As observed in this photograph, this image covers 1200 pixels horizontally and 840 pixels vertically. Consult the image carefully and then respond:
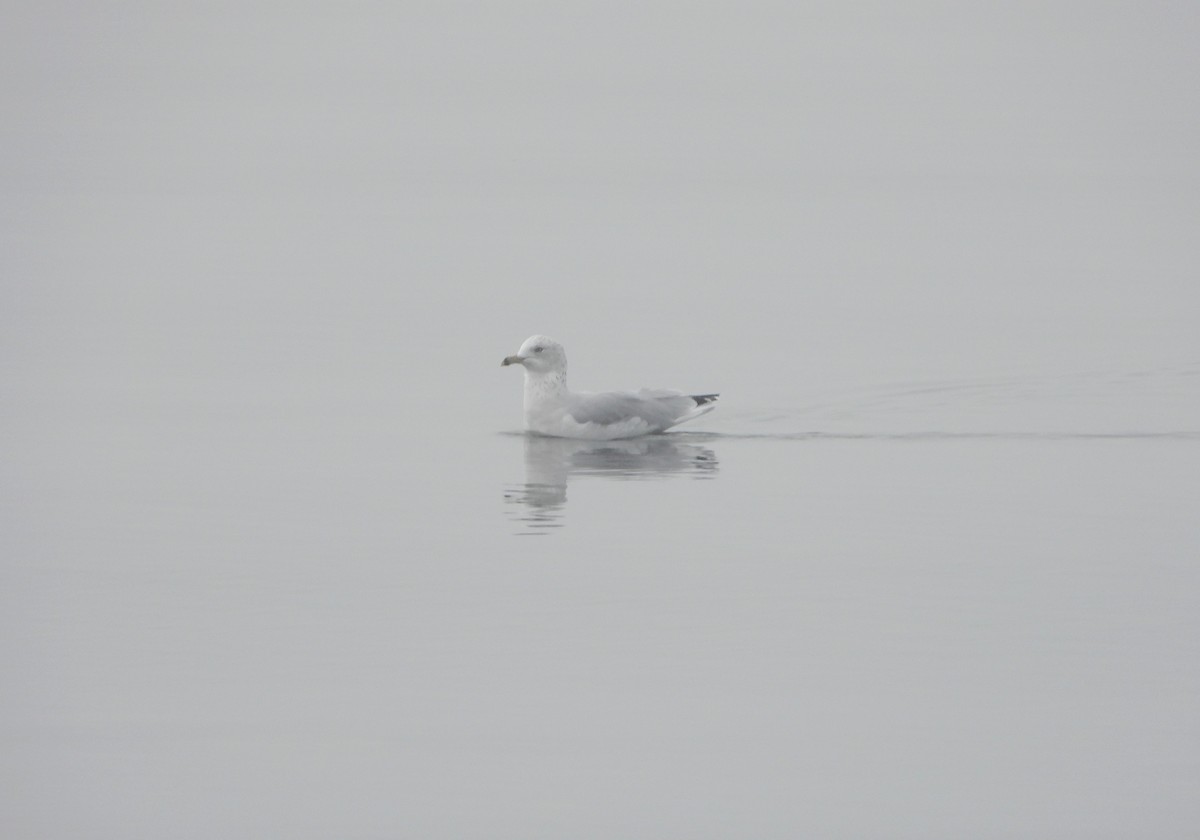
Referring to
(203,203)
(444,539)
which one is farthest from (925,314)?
(203,203)

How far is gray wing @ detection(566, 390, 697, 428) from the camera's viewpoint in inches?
755

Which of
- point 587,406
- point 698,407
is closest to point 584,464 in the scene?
point 587,406

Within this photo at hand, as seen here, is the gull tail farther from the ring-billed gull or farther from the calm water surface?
the calm water surface

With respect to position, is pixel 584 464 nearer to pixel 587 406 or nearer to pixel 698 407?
pixel 587 406

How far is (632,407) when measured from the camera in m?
19.2

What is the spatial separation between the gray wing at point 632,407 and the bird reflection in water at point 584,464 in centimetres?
22

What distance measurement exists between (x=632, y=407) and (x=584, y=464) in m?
1.46

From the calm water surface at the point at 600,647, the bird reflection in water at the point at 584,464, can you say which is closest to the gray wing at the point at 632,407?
the bird reflection in water at the point at 584,464

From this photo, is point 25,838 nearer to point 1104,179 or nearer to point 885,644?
point 885,644

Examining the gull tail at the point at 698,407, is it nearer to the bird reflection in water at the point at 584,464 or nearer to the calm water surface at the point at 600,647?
the bird reflection in water at the point at 584,464

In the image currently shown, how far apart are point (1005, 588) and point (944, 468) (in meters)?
4.64

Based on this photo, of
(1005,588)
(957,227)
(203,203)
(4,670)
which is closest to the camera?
(4,670)

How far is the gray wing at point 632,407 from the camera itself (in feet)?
62.9

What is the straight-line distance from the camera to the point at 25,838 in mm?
9398
